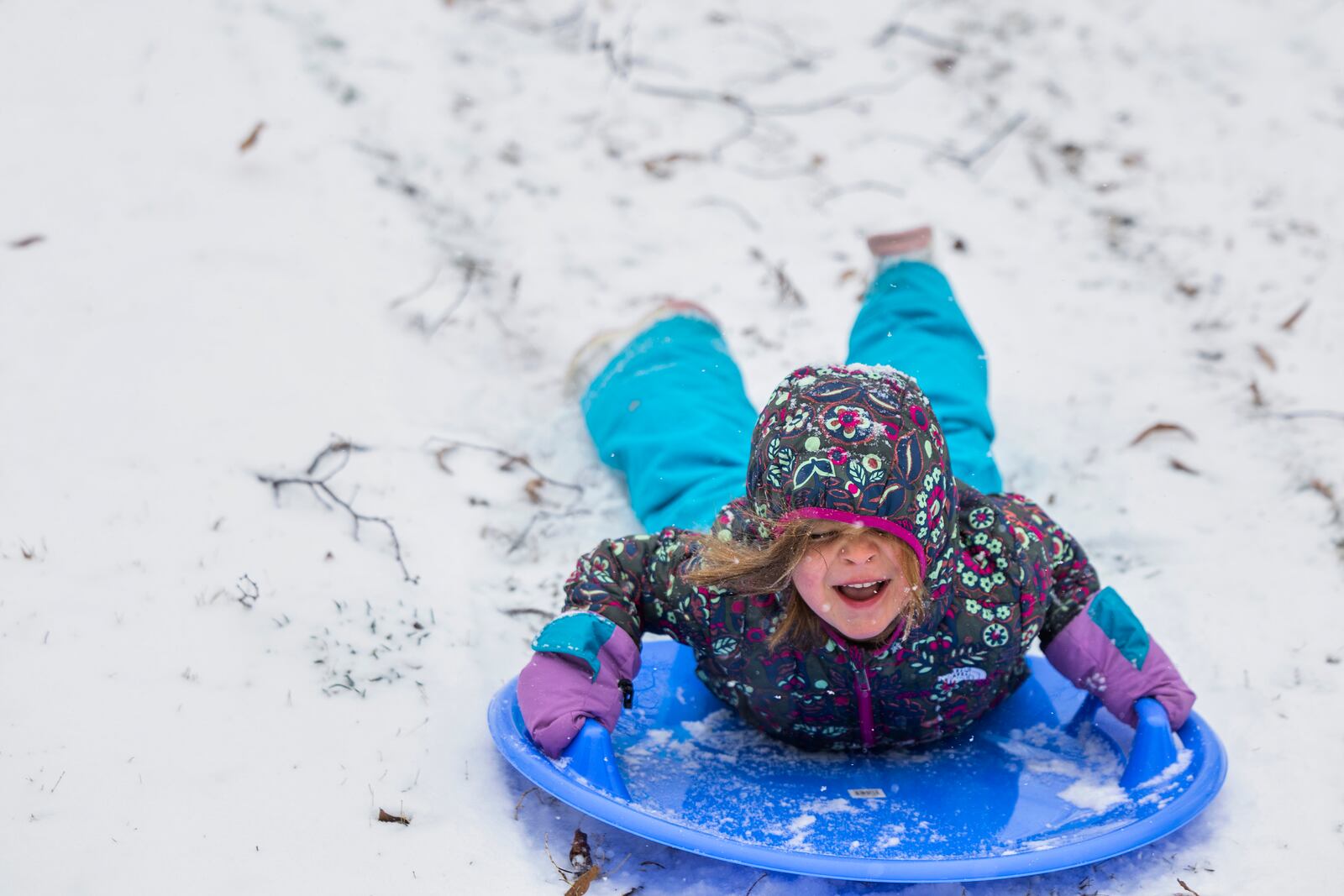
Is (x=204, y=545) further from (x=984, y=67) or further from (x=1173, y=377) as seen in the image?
(x=984, y=67)

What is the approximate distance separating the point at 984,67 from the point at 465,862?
383cm

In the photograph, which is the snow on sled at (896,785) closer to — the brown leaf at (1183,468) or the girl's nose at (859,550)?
the girl's nose at (859,550)

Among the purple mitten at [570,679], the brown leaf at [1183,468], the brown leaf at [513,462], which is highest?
the purple mitten at [570,679]

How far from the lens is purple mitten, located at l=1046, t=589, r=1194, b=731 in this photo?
2064mm

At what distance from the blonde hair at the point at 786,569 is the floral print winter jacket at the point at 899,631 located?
0.8 inches

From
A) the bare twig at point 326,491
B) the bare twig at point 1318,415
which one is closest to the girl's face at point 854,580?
the bare twig at point 326,491

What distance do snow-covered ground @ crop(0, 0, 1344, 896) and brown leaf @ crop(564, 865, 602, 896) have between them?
0.05 metres

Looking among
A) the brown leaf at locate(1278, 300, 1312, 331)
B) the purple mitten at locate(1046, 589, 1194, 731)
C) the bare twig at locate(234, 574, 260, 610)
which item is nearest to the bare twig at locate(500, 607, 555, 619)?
the bare twig at locate(234, 574, 260, 610)

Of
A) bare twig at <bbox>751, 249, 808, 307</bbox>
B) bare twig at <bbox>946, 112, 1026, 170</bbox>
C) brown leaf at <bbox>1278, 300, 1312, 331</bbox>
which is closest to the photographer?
brown leaf at <bbox>1278, 300, 1312, 331</bbox>

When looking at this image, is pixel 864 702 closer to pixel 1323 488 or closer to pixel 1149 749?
pixel 1149 749

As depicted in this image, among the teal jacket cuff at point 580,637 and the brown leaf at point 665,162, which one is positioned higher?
the teal jacket cuff at point 580,637

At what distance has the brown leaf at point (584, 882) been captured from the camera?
1.77 meters

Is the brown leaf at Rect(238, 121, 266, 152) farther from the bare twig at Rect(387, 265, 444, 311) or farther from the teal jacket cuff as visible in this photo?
the teal jacket cuff

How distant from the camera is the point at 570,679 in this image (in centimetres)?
194
